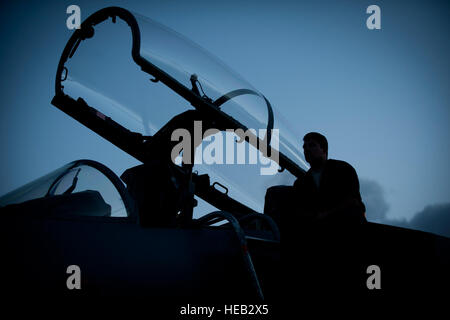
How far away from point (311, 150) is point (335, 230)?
989 millimetres

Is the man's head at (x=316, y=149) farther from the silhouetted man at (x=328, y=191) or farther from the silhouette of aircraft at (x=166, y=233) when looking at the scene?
the silhouette of aircraft at (x=166, y=233)

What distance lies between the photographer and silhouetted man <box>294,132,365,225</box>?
2152 mm

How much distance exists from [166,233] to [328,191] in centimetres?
127

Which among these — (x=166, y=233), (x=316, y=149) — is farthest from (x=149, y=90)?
(x=166, y=233)

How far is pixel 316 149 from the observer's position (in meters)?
2.64

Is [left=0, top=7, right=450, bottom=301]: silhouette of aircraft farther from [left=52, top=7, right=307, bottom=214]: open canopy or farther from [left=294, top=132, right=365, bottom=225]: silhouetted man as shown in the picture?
[left=294, top=132, right=365, bottom=225]: silhouetted man

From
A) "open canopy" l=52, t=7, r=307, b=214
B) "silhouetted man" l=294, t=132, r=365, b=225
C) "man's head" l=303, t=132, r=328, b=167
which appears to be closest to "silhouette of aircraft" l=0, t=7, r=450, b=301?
"open canopy" l=52, t=7, r=307, b=214

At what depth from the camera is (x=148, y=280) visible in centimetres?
141

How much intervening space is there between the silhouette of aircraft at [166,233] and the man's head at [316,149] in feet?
1.36

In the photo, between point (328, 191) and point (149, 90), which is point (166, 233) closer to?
point (328, 191)

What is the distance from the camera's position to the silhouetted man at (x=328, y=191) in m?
2.15

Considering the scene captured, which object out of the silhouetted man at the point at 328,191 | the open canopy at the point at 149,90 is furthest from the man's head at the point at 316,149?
the open canopy at the point at 149,90
